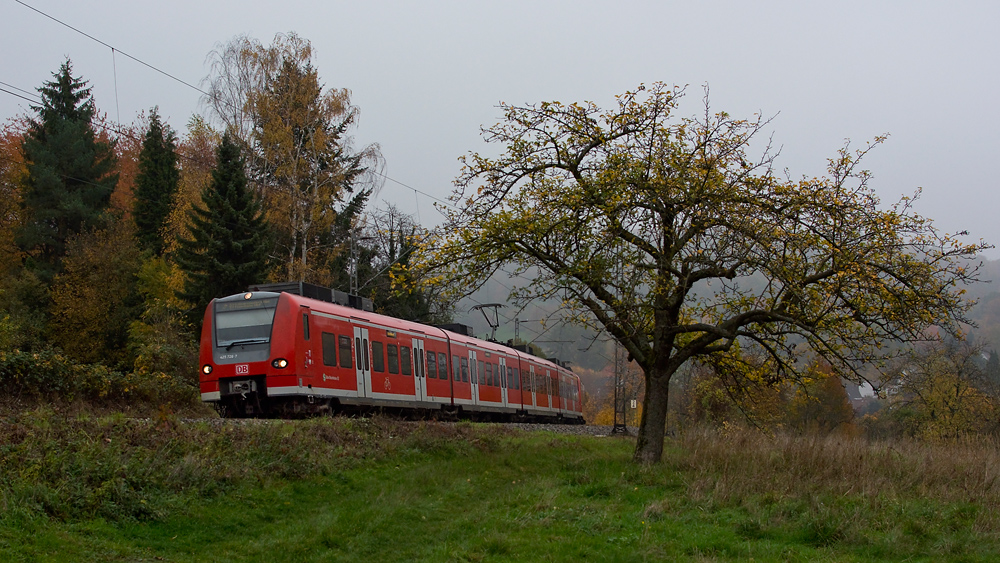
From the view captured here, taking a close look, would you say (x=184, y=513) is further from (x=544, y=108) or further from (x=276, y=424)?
(x=544, y=108)

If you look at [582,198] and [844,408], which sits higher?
[582,198]

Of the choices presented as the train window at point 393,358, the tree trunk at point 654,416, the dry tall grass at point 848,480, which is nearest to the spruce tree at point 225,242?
the train window at point 393,358

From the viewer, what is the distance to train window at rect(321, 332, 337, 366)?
1698 centimetres

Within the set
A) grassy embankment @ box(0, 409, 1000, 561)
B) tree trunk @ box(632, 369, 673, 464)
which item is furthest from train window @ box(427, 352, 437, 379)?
tree trunk @ box(632, 369, 673, 464)

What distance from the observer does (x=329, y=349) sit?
17172 millimetres

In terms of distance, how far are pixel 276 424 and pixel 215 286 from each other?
19.5m

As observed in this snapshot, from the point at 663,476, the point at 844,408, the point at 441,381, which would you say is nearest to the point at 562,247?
the point at 663,476

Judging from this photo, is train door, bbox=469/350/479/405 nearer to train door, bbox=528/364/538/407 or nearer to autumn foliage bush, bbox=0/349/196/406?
train door, bbox=528/364/538/407

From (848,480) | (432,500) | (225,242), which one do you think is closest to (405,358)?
(432,500)

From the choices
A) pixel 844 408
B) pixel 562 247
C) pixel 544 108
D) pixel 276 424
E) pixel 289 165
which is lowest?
pixel 844 408

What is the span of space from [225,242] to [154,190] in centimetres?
1489

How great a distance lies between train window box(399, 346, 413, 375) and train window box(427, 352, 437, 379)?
3.95 feet

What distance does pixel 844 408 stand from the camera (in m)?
57.7

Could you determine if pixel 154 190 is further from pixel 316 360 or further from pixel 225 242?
pixel 316 360
